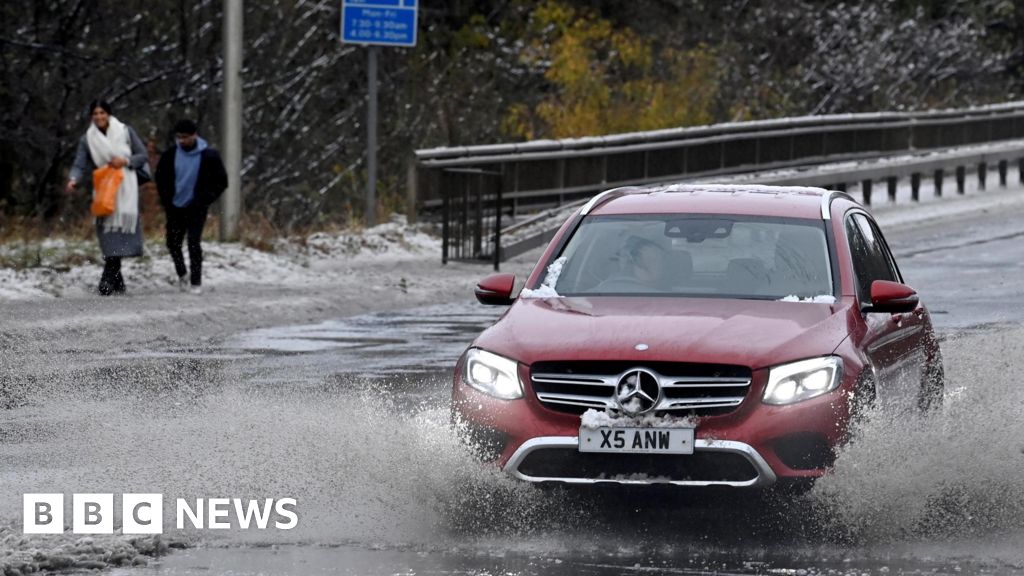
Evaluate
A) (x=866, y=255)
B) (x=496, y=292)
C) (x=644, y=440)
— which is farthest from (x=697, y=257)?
(x=644, y=440)

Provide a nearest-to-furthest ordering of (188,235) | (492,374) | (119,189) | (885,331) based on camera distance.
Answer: (492,374) < (885,331) < (119,189) < (188,235)

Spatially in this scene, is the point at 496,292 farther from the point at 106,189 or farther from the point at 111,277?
the point at 106,189

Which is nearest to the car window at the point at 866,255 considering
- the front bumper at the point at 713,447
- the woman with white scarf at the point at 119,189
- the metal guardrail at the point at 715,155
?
the front bumper at the point at 713,447

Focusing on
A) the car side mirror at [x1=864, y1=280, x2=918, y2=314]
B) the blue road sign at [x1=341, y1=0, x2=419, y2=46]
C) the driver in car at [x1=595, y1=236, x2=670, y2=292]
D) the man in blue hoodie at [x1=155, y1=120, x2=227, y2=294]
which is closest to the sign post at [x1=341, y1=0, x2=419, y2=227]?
the blue road sign at [x1=341, y1=0, x2=419, y2=46]

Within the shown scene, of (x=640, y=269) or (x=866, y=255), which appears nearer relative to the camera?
(x=640, y=269)

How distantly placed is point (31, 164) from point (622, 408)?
71.7ft

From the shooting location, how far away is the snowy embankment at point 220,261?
1878 centimetres

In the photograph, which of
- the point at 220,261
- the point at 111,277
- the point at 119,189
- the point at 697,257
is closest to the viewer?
the point at 697,257

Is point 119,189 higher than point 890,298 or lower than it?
lower

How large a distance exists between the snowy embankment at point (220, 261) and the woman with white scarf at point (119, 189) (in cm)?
40

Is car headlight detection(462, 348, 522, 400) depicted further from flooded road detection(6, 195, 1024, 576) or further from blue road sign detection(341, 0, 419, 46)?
blue road sign detection(341, 0, 419, 46)

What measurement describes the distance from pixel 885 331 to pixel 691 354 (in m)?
1.49

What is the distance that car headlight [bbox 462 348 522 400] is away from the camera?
8.46 meters

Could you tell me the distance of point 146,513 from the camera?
8.36 metres
